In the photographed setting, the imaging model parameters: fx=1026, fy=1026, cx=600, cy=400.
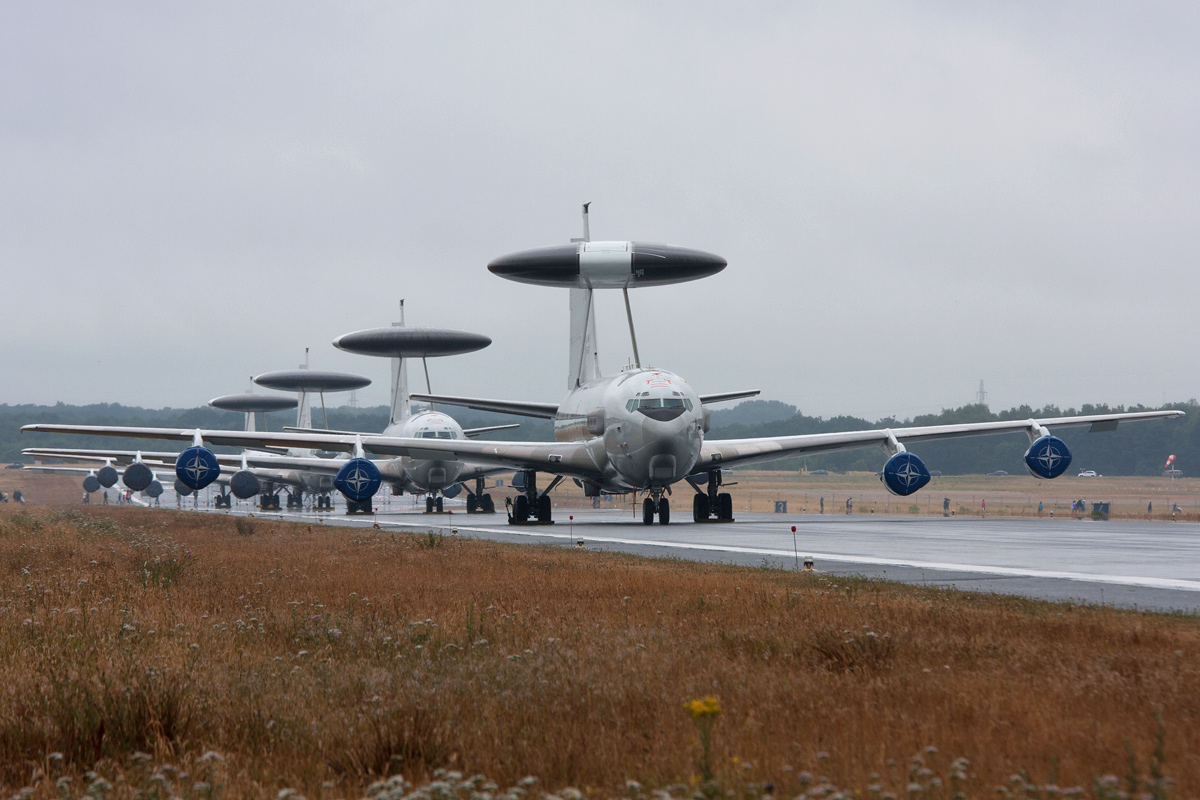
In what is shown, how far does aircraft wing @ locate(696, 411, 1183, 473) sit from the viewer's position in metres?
36.3

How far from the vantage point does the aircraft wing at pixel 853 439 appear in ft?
119

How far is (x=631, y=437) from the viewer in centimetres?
3228

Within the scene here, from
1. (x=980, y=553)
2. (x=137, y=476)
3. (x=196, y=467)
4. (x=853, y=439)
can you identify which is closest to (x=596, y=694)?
(x=980, y=553)

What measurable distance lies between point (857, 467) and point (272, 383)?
110839 millimetres

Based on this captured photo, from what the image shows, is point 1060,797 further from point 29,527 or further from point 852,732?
point 29,527

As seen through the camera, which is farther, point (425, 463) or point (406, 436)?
point (425, 463)

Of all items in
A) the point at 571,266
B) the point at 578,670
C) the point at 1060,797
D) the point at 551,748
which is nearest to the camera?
the point at 1060,797

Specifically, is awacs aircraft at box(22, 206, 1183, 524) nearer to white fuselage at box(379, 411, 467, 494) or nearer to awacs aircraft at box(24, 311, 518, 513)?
awacs aircraft at box(24, 311, 518, 513)

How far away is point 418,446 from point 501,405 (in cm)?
379

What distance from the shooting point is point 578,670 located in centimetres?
720

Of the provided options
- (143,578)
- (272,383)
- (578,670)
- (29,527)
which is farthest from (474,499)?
(578,670)

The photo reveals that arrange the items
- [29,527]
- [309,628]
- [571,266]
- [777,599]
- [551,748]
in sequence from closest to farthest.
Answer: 1. [551,748]
2. [309,628]
3. [777,599]
4. [29,527]
5. [571,266]

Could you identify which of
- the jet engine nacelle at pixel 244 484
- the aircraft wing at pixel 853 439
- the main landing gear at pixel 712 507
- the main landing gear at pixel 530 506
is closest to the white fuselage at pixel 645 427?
the aircraft wing at pixel 853 439

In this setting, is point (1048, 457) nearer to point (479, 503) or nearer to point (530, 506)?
point (530, 506)
